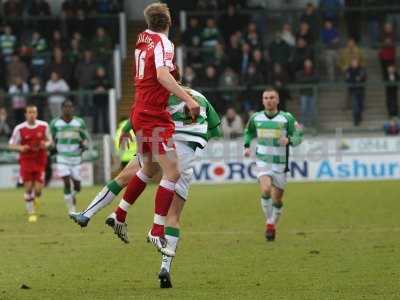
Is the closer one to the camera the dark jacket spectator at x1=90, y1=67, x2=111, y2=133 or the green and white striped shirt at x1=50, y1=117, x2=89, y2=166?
the green and white striped shirt at x1=50, y1=117, x2=89, y2=166

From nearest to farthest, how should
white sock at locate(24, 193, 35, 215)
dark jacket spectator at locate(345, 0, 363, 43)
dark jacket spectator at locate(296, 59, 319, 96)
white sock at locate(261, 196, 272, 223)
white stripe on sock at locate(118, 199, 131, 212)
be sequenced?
white stripe on sock at locate(118, 199, 131, 212), white sock at locate(261, 196, 272, 223), white sock at locate(24, 193, 35, 215), dark jacket spectator at locate(296, 59, 319, 96), dark jacket spectator at locate(345, 0, 363, 43)

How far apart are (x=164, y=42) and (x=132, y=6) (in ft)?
90.8

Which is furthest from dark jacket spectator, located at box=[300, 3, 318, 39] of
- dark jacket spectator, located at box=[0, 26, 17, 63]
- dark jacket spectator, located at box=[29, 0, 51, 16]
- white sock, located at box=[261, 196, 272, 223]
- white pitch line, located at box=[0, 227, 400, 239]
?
white sock, located at box=[261, 196, 272, 223]

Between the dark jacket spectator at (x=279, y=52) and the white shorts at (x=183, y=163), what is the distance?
22423 millimetres

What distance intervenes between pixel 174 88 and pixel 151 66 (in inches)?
19.8

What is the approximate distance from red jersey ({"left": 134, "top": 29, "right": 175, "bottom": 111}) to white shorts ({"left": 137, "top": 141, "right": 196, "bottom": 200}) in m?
0.60

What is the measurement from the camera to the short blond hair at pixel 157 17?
35.1 ft

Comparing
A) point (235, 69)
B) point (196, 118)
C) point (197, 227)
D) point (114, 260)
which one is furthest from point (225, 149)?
point (196, 118)

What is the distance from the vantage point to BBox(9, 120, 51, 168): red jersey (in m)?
21.8

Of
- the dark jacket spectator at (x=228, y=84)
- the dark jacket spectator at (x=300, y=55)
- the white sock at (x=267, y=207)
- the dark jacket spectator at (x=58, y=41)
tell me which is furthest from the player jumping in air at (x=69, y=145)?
the dark jacket spectator at (x=58, y=41)

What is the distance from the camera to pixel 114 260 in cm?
1377

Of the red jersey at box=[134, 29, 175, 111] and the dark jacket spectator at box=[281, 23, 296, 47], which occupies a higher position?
the red jersey at box=[134, 29, 175, 111]

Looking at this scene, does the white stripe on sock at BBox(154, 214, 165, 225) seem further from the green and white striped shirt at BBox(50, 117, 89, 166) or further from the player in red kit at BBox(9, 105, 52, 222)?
the green and white striped shirt at BBox(50, 117, 89, 166)

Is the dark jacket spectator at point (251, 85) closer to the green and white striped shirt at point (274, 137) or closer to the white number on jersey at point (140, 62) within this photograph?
the green and white striped shirt at point (274, 137)
